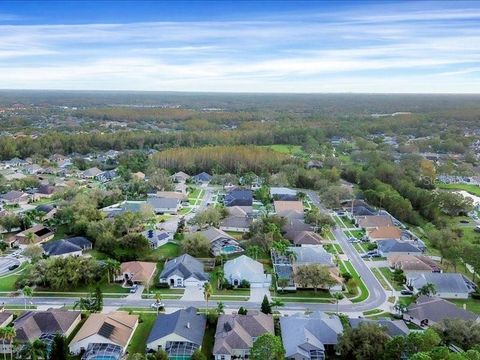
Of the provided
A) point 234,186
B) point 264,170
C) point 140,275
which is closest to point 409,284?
point 140,275

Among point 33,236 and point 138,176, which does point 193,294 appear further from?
point 138,176

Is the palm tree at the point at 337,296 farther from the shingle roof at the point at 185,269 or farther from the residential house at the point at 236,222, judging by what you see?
the residential house at the point at 236,222

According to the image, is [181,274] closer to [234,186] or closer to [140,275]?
[140,275]

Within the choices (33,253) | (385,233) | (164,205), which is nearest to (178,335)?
(33,253)

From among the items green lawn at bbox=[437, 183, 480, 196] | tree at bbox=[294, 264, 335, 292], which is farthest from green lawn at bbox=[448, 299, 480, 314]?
green lawn at bbox=[437, 183, 480, 196]

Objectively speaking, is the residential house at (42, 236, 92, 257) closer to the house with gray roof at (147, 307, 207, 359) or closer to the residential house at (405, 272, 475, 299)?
the house with gray roof at (147, 307, 207, 359)
